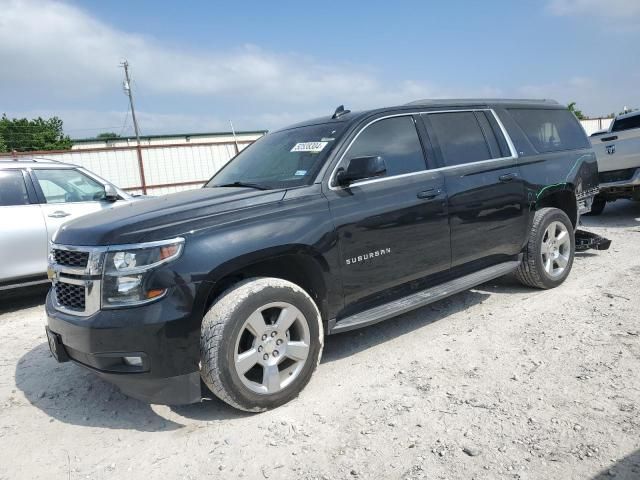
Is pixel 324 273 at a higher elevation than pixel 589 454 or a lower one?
higher

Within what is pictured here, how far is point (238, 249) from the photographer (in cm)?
296

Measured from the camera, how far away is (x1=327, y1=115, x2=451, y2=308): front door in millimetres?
3461

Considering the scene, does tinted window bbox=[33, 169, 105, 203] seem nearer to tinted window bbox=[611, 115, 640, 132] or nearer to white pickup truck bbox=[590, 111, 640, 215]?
white pickup truck bbox=[590, 111, 640, 215]

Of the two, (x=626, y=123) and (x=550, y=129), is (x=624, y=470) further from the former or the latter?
(x=626, y=123)

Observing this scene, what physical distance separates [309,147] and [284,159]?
0.79ft

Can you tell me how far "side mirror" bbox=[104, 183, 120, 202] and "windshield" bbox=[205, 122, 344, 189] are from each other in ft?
7.34

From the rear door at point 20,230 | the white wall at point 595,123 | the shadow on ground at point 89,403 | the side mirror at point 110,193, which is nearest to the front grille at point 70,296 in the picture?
the shadow on ground at point 89,403

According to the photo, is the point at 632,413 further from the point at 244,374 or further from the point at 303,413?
the point at 244,374

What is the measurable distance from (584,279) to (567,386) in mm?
2645

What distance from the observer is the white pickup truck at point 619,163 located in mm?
8180

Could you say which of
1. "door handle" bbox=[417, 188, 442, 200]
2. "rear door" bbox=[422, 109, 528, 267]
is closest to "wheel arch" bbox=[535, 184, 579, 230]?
"rear door" bbox=[422, 109, 528, 267]

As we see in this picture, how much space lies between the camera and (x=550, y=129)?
5.35 metres

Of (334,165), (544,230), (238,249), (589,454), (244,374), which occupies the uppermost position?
(334,165)

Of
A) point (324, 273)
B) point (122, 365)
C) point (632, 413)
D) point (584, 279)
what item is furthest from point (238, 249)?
point (584, 279)
